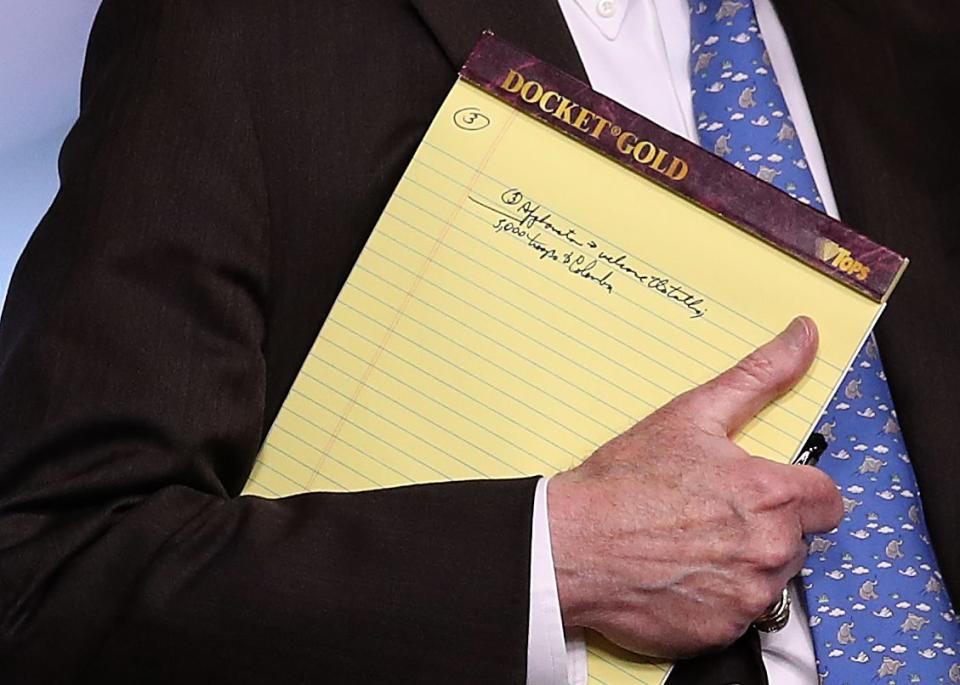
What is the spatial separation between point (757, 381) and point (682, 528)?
0.10 metres

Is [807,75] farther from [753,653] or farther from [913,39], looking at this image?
[753,653]

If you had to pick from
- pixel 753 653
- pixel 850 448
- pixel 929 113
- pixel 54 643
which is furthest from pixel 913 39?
pixel 54 643

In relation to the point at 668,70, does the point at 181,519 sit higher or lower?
lower

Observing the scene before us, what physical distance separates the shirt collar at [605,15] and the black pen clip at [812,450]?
358 mm

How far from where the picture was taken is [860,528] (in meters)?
1.00

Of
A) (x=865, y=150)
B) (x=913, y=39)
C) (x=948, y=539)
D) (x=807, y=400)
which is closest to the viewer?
(x=807, y=400)

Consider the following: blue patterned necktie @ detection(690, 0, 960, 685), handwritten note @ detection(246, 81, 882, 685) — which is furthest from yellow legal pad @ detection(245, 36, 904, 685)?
blue patterned necktie @ detection(690, 0, 960, 685)

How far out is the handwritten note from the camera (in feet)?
3.00

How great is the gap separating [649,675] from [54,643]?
14.4 inches

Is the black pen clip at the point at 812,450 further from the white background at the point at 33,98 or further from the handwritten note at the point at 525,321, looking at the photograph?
the white background at the point at 33,98

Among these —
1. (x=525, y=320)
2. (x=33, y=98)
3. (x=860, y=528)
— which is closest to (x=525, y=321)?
(x=525, y=320)

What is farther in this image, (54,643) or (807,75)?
(807,75)

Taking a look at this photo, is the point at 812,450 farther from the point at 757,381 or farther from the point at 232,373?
the point at 232,373

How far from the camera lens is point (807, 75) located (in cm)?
117
